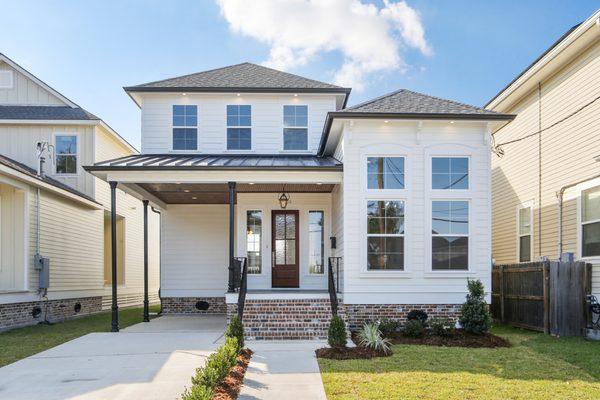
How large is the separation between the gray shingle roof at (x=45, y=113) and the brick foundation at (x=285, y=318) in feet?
32.2

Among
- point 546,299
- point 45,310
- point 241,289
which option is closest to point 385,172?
point 241,289

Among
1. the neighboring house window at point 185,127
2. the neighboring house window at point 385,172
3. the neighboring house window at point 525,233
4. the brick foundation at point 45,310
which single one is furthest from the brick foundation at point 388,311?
the brick foundation at point 45,310

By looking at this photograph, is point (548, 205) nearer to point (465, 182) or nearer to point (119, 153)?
point (465, 182)

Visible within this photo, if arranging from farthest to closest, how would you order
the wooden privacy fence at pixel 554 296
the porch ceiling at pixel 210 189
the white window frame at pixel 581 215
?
the porch ceiling at pixel 210 189 → the white window frame at pixel 581 215 → the wooden privacy fence at pixel 554 296

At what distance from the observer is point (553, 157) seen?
12094 mm

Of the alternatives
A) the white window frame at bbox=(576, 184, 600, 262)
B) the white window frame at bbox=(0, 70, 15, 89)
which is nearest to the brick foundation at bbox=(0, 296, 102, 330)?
the white window frame at bbox=(0, 70, 15, 89)

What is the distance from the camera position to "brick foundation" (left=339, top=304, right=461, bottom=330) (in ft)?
34.0

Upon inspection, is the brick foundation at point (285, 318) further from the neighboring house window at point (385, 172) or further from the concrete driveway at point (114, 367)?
the neighboring house window at point (385, 172)

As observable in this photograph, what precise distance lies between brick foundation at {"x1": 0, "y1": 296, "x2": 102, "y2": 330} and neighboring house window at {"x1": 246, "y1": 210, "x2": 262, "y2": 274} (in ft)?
19.0

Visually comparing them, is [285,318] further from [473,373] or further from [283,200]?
[473,373]

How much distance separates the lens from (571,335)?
31.1 ft

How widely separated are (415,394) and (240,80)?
11374mm

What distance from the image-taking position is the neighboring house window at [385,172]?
10.7m

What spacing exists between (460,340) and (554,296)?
7.86ft
